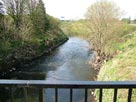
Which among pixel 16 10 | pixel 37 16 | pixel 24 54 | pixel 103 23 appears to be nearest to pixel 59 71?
pixel 24 54

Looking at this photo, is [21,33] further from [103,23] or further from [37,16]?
[37,16]

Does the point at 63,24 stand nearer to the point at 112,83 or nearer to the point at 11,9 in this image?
the point at 11,9

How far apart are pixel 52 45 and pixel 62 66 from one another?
1586 centimetres

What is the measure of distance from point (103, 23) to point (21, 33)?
10466 millimetres

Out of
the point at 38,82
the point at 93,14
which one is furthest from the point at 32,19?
the point at 38,82

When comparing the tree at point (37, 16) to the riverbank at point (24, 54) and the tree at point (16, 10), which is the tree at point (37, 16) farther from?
the riverbank at point (24, 54)

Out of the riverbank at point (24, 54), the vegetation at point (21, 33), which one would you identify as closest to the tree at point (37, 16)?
the vegetation at point (21, 33)

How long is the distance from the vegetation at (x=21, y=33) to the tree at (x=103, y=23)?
8.37 meters

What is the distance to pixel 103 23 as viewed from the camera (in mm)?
30359

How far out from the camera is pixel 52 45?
4228 centimetres

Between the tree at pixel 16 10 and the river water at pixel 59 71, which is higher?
the tree at pixel 16 10

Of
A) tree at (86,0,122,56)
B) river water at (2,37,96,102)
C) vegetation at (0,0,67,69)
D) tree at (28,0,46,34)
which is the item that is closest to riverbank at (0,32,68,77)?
vegetation at (0,0,67,69)

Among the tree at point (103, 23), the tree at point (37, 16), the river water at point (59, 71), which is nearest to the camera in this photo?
the river water at point (59, 71)

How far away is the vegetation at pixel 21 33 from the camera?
26.9 meters
